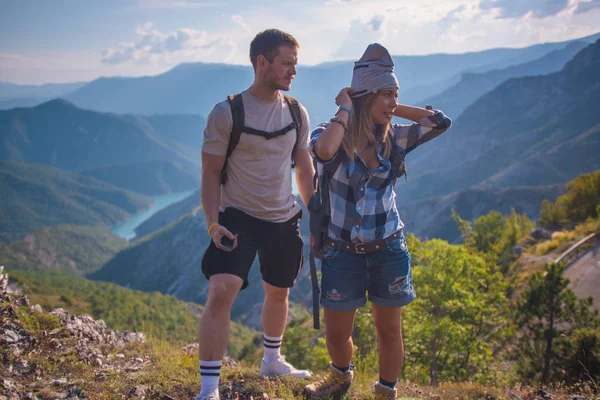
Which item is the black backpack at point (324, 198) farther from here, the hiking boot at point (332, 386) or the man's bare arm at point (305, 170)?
the hiking boot at point (332, 386)

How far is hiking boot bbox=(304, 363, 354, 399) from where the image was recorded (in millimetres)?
3629

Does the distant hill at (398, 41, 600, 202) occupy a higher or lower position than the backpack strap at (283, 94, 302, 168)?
higher

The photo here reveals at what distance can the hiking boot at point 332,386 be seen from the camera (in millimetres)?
3629

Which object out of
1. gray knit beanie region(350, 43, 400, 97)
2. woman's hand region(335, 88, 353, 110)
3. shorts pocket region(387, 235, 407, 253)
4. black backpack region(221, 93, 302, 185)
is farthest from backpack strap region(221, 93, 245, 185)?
shorts pocket region(387, 235, 407, 253)

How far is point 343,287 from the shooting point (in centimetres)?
311

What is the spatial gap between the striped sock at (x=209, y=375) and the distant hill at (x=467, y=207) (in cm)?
9497

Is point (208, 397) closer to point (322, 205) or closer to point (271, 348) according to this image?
point (271, 348)

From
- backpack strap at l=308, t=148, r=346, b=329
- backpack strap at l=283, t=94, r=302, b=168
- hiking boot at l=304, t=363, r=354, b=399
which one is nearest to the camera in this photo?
backpack strap at l=308, t=148, r=346, b=329

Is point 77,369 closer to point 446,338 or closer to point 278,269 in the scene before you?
point 278,269

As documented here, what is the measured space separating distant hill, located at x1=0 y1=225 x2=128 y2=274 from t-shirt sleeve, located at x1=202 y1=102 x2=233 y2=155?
15972 centimetres

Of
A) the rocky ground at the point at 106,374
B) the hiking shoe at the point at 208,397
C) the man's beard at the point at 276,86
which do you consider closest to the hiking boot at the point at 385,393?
the rocky ground at the point at 106,374

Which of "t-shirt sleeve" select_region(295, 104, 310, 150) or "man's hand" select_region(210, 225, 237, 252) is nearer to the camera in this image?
"man's hand" select_region(210, 225, 237, 252)

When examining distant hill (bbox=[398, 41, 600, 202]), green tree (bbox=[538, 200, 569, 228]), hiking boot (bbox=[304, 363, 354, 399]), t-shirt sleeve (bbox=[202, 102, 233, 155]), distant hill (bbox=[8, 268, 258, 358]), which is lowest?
distant hill (bbox=[8, 268, 258, 358])

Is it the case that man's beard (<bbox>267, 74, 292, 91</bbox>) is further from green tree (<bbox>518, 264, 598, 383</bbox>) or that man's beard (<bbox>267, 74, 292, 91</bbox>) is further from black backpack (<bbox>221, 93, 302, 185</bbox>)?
green tree (<bbox>518, 264, 598, 383</bbox>)
